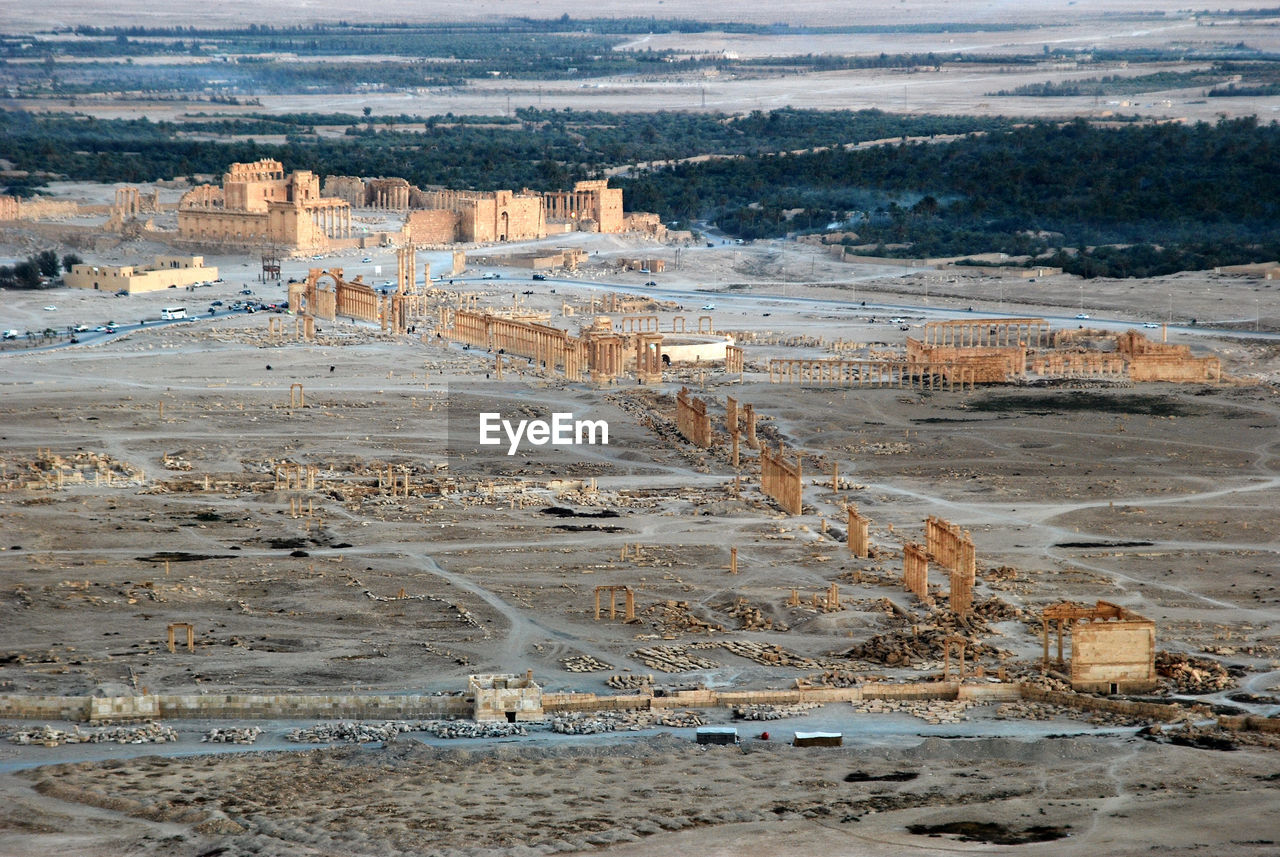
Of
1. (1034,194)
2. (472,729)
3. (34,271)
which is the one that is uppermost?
(1034,194)

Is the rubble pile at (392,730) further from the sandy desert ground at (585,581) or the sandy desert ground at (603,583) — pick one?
the sandy desert ground at (585,581)

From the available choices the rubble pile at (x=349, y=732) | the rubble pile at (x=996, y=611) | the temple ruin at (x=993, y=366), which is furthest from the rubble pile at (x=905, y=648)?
the temple ruin at (x=993, y=366)

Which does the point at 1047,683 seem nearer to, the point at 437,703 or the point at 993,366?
the point at 437,703

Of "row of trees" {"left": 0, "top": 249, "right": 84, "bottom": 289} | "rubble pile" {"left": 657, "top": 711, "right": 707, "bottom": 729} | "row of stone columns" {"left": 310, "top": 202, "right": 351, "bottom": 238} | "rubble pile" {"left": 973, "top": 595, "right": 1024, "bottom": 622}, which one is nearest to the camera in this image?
"rubble pile" {"left": 657, "top": 711, "right": 707, "bottom": 729}

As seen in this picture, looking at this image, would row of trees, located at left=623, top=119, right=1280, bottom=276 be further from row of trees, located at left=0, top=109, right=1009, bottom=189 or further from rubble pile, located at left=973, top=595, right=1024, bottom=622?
rubble pile, located at left=973, top=595, right=1024, bottom=622

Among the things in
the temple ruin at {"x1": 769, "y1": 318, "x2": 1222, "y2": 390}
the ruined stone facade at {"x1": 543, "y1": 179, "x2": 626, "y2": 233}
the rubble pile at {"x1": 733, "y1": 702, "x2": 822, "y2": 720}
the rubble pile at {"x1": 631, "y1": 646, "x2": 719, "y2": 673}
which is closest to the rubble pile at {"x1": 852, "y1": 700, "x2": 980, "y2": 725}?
the rubble pile at {"x1": 733, "y1": 702, "x2": 822, "y2": 720}

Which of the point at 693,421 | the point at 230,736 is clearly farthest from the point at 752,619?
the point at 693,421
